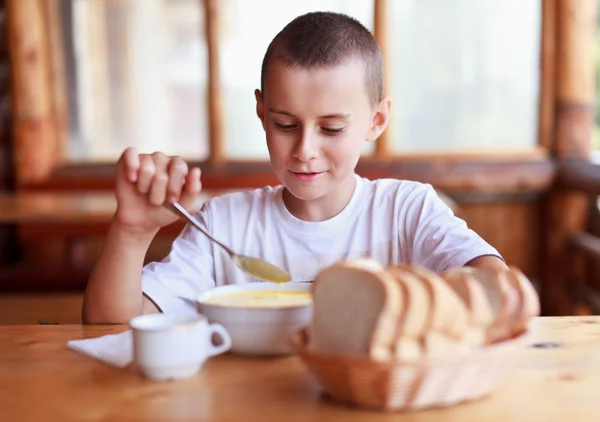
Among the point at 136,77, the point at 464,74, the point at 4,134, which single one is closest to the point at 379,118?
the point at 464,74

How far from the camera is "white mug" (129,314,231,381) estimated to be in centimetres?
97

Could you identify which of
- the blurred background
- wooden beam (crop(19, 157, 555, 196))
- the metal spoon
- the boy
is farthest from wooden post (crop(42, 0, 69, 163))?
the metal spoon

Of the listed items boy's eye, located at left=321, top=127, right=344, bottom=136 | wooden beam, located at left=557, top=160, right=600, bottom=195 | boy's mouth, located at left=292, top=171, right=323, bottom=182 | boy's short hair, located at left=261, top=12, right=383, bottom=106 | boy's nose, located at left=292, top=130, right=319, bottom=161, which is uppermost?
boy's short hair, located at left=261, top=12, right=383, bottom=106

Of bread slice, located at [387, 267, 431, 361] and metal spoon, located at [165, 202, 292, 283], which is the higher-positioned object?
bread slice, located at [387, 267, 431, 361]

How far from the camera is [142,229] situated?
1341 millimetres

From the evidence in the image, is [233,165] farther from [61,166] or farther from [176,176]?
[176,176]

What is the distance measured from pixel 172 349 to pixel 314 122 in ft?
1.99

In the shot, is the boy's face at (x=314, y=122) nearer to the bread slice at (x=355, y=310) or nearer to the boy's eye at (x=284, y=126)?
the boy's eye at (x=284, y=126)

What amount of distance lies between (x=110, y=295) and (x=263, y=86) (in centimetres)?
54

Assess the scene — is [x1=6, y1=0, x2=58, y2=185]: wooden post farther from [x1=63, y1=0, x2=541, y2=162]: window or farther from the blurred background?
[x1=63, y1=0, x2=541, y2=162]: window

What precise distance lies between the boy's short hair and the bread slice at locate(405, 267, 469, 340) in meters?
0.70

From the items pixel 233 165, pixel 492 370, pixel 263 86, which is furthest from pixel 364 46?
pixel 233 165

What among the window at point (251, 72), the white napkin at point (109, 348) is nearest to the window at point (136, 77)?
the window at point (251, 72)

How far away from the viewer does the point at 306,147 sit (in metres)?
1.42
